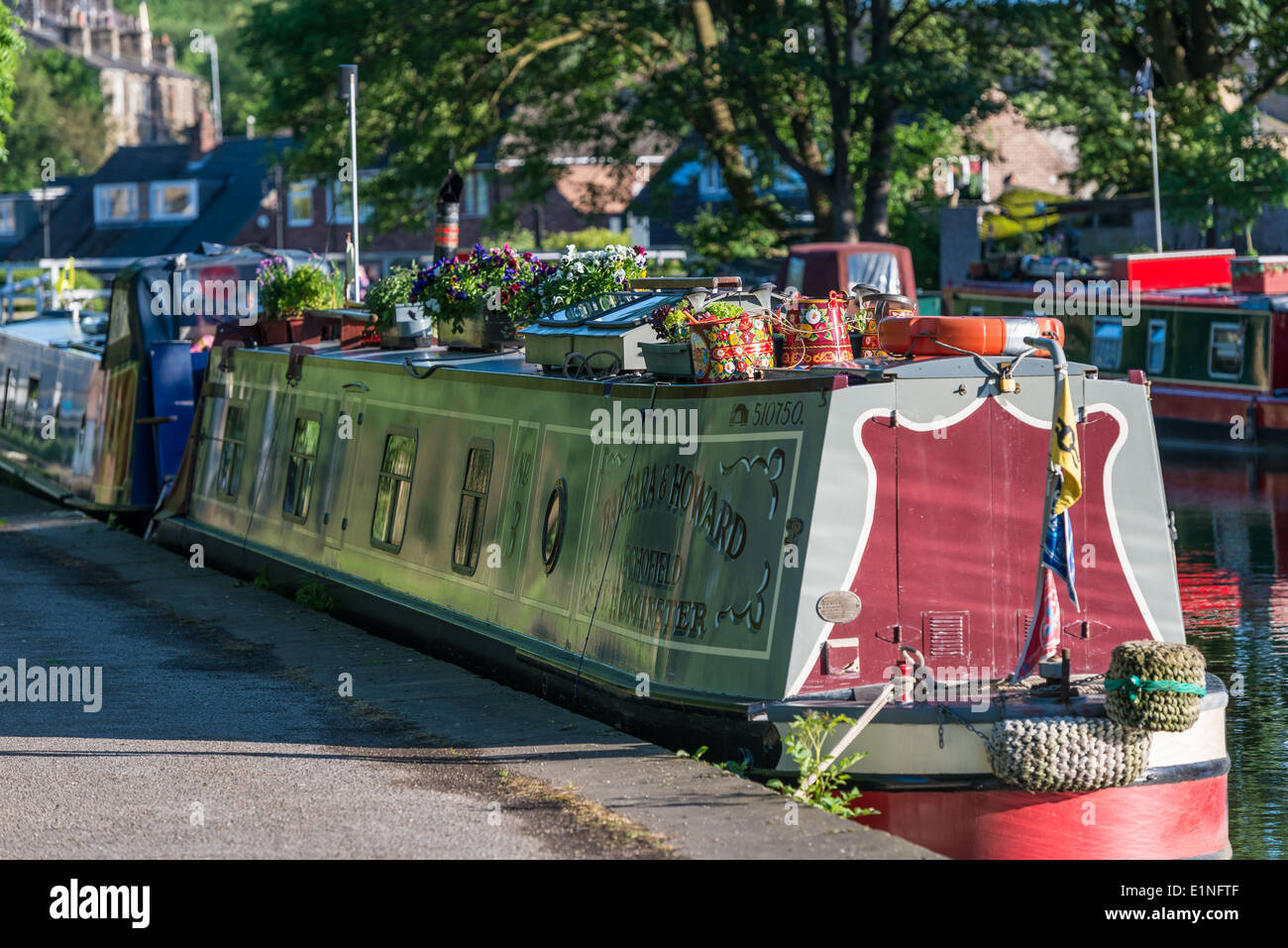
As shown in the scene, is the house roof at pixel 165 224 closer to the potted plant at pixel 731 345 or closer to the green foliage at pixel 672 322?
the green foliage at pixel 672 322

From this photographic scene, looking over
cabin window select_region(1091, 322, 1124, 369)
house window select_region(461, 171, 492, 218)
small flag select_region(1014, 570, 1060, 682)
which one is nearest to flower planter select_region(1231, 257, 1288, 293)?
cabin window select_region(1091, 322, 1124, 369)

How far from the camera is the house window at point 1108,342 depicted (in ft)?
103

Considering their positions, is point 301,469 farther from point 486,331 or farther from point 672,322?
point 672,322

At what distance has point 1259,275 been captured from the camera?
29797 mm

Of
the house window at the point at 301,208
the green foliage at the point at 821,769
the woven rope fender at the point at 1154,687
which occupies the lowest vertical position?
the green foliage at the point at 821,769

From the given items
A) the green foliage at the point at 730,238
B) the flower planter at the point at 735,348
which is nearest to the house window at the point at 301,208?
the green foliage at the point at 730,238

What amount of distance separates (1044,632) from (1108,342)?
24071mm

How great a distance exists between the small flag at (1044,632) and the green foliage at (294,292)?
9.95 meters

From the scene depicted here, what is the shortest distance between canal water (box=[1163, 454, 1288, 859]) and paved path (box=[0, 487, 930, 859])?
377cm

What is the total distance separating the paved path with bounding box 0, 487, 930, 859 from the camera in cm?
779

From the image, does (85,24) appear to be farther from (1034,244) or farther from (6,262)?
(1034,244)

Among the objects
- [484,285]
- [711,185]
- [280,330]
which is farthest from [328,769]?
[711,185]

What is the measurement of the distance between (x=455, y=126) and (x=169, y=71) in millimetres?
85393
